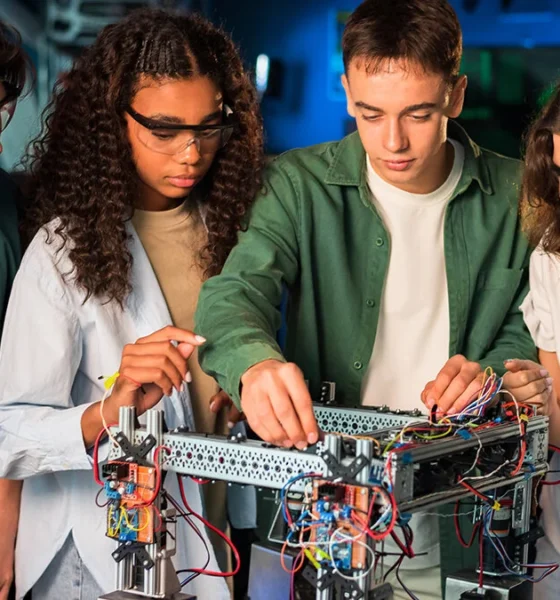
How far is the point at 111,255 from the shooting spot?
2.20 metres

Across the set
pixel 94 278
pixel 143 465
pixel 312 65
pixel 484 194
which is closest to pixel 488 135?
pixel 312 65

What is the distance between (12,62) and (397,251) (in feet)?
3.08

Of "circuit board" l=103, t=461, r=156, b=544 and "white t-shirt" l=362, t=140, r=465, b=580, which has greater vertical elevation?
"white t-shirt" l=362, t=140, r=465, b=580

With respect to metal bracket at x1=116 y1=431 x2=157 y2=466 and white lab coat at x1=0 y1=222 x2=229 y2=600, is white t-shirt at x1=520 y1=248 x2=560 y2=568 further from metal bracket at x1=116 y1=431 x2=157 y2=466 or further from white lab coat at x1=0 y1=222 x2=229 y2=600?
metal bracket at x1=116 y1=431 x2=157 y2=466

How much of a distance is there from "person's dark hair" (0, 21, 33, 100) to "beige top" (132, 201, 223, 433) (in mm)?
390

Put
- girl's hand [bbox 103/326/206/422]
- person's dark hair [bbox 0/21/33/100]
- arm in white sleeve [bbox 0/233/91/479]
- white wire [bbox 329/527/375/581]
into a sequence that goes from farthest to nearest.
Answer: person's dark hair [bbox 0/21/33/100], arm in white sleeve [bbox 0/233/91/479], girl's hand [bbox 103/326/206/422], white wire [bbox 329/527/375/581]

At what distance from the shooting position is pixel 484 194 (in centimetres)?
235

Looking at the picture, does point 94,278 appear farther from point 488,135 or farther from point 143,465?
point 488,135

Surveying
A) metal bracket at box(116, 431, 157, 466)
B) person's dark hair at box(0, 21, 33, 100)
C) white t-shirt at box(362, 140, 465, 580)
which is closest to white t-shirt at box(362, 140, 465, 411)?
white t-shirt at box(362, 140, 465, 580)

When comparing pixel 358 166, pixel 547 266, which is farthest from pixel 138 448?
pixel 547 266

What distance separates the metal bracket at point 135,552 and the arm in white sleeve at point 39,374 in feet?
1.22

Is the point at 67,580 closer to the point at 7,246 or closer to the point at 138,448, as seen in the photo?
the point at 138,448

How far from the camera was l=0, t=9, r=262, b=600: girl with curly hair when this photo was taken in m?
2.08

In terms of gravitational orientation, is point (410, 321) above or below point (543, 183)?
below
